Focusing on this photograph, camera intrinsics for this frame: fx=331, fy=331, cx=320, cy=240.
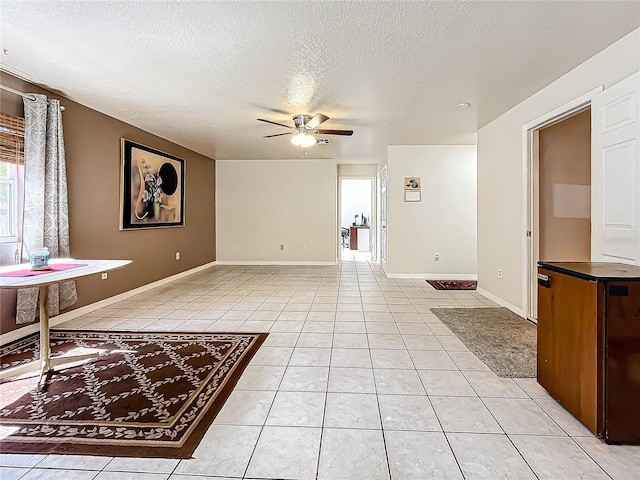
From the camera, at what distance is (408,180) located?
593 centimetres

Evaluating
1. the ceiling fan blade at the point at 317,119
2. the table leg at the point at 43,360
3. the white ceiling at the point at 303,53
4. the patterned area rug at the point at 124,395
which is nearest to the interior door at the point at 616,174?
the white ceiling at the point at 303,53

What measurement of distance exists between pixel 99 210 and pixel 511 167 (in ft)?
16.3

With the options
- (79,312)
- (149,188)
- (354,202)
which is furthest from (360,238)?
(79,312)

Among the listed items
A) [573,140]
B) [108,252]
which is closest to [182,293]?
[108,252]

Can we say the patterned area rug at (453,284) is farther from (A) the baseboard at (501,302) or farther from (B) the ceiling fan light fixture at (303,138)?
(B) the ceiling fan light fixture at (303,138)

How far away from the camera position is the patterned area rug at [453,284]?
16.9ft

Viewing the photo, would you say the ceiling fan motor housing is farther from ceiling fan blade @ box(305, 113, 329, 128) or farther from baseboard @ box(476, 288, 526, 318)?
baseboard @ box(476, 288, 526, 318)

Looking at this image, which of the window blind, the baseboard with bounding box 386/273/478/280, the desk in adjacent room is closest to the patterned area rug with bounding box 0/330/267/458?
the window blind

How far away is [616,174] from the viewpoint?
2309mm

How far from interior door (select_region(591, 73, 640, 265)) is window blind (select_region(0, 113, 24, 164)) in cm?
474

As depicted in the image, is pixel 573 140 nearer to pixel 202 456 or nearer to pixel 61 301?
pixel 202 456

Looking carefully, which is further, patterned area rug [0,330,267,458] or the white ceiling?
the white ceiling

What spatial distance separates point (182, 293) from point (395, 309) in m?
3.05

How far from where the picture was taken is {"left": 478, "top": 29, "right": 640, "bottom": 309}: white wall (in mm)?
2473
